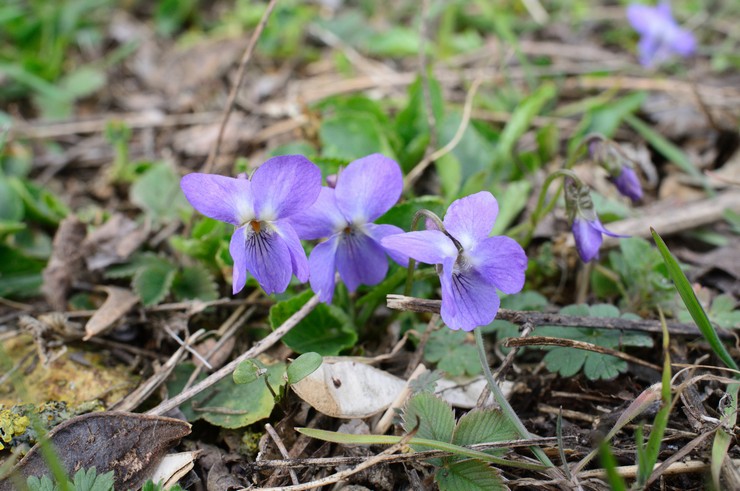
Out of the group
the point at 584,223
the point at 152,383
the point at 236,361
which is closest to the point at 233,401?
the point at 236,361

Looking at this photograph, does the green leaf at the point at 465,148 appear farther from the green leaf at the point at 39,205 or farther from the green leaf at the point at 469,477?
the green leaf at the point at 39,205

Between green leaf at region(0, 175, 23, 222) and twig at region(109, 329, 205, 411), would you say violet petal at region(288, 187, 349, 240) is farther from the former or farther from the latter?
green leaf at region(0, 175, 23, 222)

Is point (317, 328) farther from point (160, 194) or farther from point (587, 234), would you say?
point (160, 194)

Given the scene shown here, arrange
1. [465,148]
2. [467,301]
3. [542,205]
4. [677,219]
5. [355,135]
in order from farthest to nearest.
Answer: [465,148], [355,135], [677,219], [542,205], [467,301]

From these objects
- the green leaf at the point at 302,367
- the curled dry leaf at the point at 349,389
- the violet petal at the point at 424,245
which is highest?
the violet petal at the point at 424,245

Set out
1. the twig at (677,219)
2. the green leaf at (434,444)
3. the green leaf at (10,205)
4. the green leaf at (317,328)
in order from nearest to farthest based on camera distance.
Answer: the green leaf at (434,444), the green leaf at (317,328), the twig at (677,219), the green leaf at (10,205)

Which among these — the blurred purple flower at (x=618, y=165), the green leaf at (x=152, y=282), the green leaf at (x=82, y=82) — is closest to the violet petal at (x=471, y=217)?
the blurred purple flower at (x=618, y=165)

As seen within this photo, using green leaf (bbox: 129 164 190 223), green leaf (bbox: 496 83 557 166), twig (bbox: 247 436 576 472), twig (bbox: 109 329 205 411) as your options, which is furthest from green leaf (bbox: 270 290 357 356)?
green leaf (bbox: 496 83 557 166)
